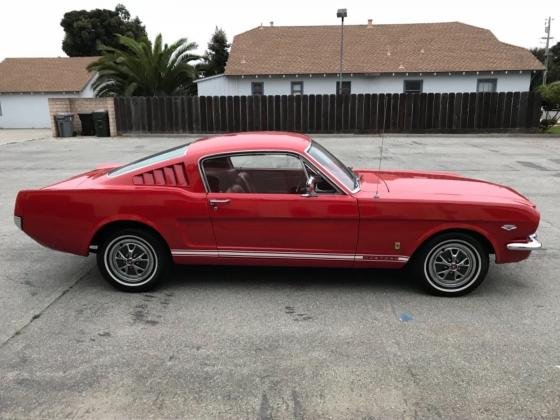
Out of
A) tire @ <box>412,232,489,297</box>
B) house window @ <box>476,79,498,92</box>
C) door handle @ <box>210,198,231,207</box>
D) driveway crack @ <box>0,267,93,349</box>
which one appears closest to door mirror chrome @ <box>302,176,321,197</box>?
door handle @ <box>210,198,231,207</box>

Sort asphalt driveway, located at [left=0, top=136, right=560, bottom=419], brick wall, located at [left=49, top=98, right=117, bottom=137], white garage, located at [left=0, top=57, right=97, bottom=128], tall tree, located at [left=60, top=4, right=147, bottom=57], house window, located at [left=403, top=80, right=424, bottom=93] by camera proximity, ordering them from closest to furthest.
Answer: asphalt driveway, located at [left=0, top=136, right=560, bottom=419] → brick wall, located at [left=49, top=98, right=117, bottom=137] → house window, located at [left=403, top=80, right=424, bottom=93] → white garage, located at [left=0, top=57, right=97, bottom=128] → tall tree, located at [left=60, top=4, right=147, bottom=57]

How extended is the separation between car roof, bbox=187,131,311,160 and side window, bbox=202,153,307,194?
2.6 inches

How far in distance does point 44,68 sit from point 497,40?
3282 centimetres

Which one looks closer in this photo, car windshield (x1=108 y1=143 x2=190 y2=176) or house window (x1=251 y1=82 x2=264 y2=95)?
car windshield (x1=108 y1=143 x2=190 y2=176)

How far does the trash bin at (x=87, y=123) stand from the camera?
75.2 feet

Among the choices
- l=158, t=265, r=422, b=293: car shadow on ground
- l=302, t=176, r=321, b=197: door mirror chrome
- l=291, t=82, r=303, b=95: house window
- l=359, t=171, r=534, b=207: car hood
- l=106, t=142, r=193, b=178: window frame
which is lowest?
l=158, t=265, r=422, b=293: car shadow on ground

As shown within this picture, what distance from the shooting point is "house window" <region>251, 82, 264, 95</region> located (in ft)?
95.7

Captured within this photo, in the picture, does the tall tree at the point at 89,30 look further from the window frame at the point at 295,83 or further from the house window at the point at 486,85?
the house window at the point at 486,85

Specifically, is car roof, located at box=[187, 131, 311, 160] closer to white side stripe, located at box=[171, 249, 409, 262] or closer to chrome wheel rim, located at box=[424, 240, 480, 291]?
white side stripe, located at box=[171, 249, 409, 262]

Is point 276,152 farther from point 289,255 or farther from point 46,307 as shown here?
point 46,307

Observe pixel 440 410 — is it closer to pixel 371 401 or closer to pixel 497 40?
pixel 371 401

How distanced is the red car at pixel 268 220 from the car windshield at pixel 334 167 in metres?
0.03

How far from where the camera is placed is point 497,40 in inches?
1164

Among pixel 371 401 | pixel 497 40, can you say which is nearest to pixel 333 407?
pixel 371 401
